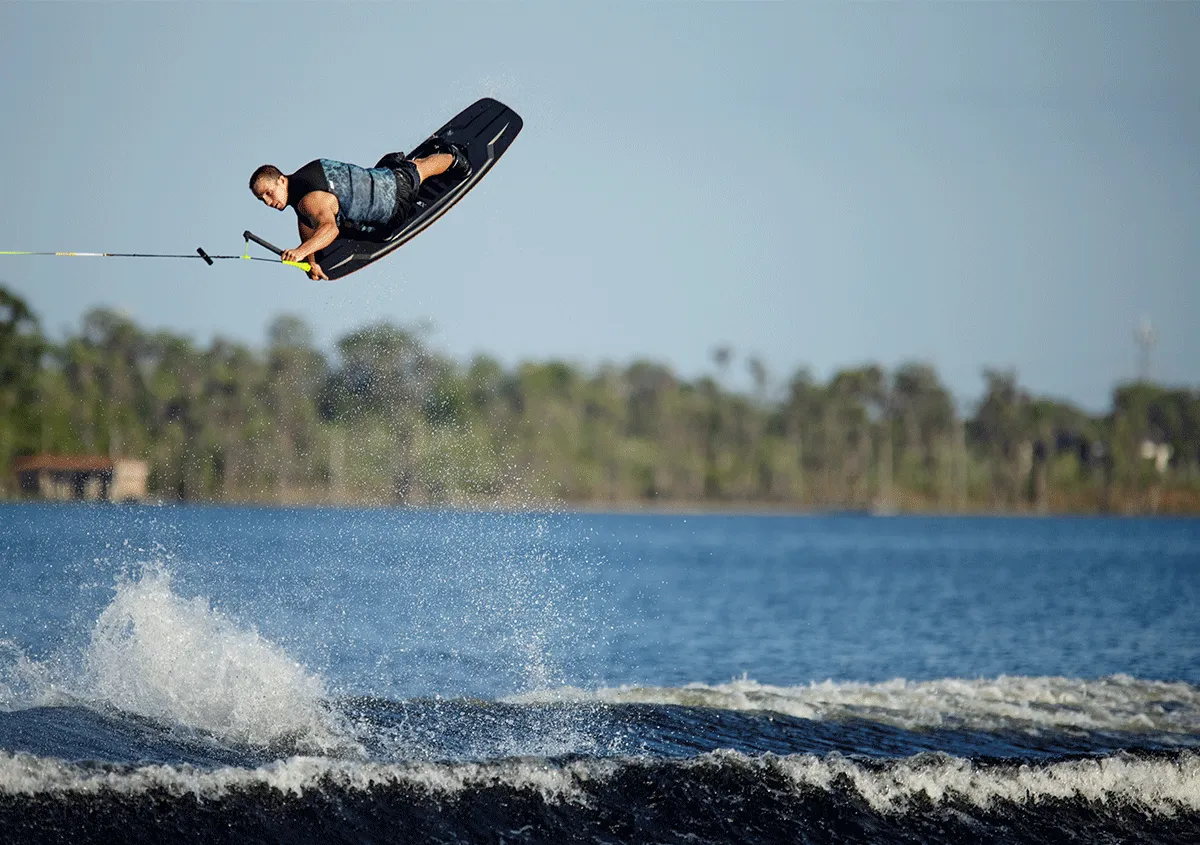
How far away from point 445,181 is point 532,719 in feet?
15.1

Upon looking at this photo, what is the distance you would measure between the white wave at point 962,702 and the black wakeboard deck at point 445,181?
4.06 m

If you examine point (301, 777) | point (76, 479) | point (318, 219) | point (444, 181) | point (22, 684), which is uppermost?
point (444, 181)

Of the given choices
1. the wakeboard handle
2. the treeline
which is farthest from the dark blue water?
the treeline

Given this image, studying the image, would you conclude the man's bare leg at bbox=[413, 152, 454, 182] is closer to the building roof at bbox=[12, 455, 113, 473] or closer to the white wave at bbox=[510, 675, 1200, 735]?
the white wave at bbox=[510, 675, 1200, 735]

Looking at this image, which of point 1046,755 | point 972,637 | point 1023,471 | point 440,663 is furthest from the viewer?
point 1023,471

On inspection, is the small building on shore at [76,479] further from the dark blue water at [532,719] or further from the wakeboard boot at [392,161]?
the wakeboard boot at [392,161]

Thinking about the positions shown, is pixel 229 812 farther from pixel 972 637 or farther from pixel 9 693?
pixel 972 637

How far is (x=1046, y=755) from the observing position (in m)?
11.5

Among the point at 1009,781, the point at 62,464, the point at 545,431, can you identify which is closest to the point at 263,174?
Result: the point at 1009,781

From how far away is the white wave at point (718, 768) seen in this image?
8.27 m

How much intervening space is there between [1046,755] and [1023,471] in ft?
430

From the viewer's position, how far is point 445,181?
12109 millimetres

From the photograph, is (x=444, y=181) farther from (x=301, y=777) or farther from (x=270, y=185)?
(x=301, y=777)

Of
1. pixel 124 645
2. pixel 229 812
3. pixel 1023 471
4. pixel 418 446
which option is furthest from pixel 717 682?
pixel 1023 471
